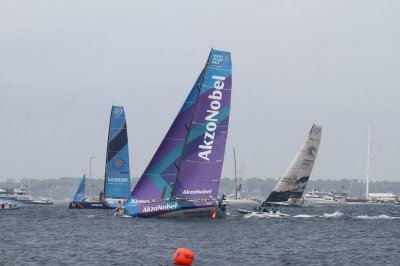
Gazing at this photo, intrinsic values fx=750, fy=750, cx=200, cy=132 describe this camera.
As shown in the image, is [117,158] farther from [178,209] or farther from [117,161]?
[178,209]

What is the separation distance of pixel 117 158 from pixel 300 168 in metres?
23.2

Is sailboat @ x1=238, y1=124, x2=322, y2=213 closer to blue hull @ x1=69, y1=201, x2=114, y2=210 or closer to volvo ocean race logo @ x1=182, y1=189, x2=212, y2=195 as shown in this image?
blue hull @ x1=69, y1=201, x2=114, y2=210

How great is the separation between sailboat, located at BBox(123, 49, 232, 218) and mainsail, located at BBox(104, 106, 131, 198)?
97.5 feet

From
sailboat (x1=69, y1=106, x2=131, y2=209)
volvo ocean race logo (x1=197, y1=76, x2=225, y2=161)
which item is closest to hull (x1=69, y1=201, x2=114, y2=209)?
sailboat (x1=69, y1=106, x2=131, y2=209)

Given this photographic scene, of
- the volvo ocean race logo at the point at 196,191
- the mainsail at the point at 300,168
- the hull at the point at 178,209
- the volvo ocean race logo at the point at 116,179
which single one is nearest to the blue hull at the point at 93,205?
the volvo ocean race logo at the point at 116,179

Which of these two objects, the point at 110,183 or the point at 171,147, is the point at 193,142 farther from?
the point at 110,183

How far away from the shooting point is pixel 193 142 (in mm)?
62281

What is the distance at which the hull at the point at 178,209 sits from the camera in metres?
61.5

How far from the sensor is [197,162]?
62.5 m

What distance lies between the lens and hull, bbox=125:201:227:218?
61.5 m

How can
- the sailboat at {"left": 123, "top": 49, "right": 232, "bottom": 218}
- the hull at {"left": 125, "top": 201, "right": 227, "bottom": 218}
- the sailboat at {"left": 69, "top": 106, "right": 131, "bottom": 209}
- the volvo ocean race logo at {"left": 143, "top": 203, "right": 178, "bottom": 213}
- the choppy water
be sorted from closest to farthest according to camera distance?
the choppy water, the hull at {"left": 125, "top": 201, "right": 227, "bottom": 218}, the volvo ocean race logo at {"left": 143, "top": 203, "right": 178, "bottom": 213}, the sailboat at {"left": 123, "top": 49, "right": 232, "bottom": 218}, the sailboat at {"left": 69, "top": 106, "right": 131, "bottom": 209}

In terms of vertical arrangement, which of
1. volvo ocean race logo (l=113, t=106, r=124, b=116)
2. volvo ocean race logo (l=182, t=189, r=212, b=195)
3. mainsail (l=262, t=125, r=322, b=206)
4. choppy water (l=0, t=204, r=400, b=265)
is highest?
volvo ocean race logo (l=113, t=106, r=124, b=116)

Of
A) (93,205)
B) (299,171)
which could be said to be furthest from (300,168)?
(93,205)

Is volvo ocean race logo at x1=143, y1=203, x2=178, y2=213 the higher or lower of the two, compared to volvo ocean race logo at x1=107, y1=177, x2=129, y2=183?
lower
